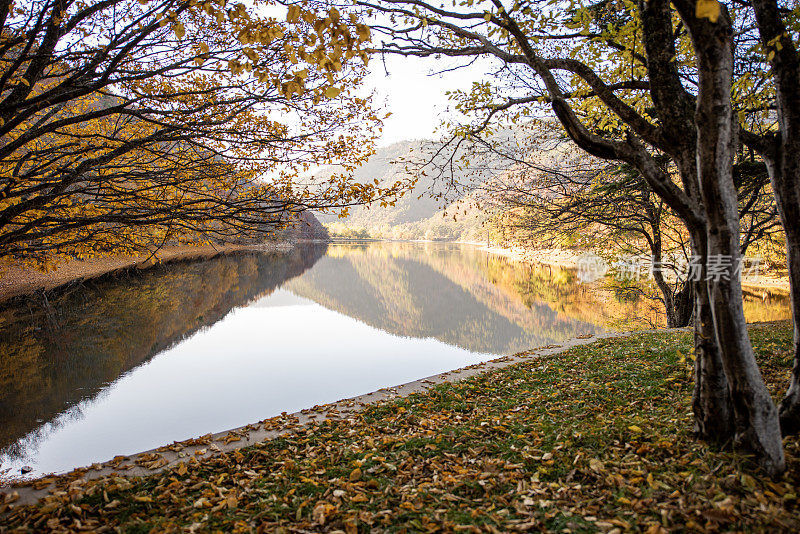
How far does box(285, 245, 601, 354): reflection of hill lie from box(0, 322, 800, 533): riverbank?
8.19 meters

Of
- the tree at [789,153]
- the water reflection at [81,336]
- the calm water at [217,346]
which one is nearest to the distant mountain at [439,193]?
the tree at [789,153]

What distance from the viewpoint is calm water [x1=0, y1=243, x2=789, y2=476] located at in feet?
22.7

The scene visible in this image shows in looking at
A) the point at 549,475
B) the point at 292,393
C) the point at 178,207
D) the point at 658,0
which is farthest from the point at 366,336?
the point at 658,0

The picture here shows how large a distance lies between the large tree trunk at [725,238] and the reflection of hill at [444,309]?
31.8 feet

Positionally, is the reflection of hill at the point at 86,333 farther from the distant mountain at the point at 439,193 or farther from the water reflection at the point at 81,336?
the distant mountain at the point at 439,193

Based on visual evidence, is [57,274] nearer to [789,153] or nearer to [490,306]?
[490,306]

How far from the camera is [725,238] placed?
262 cm

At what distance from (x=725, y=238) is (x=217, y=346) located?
12.2m

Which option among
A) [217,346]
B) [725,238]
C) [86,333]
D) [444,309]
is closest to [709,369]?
[725,238]

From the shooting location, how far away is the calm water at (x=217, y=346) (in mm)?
6906

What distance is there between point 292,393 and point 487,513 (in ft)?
22.0

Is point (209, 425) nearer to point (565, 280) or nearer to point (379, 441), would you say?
point (379, 441)

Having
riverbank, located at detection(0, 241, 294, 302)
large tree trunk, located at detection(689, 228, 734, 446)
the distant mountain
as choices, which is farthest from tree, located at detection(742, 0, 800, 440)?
riverbank, located at detection(0, 241, 294, 302)

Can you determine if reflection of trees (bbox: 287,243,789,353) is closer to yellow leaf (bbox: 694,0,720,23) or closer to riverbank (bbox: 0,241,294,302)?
riverbank (bbox: 0,241,294,302)
